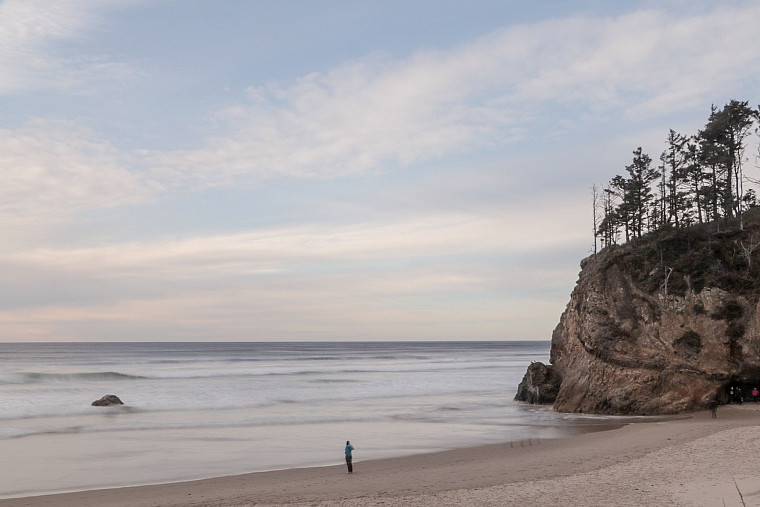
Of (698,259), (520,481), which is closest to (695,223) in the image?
(698,259)

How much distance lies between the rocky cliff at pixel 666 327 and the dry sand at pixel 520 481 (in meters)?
7.36

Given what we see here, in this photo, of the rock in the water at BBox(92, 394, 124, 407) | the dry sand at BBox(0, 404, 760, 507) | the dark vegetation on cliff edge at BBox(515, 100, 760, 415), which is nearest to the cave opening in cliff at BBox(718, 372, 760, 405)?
the dark vegetation on cliff edge at BBox(515, 100, 760, 415)

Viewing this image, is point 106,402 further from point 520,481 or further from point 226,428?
point 520,481

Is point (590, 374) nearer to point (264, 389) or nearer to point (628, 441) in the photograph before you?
point (628, 441)

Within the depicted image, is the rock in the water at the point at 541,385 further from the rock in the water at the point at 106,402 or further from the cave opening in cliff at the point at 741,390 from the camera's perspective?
the rock in the water at the point at 106,402

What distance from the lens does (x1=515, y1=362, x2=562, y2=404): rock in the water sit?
124 feet

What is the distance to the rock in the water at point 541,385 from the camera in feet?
124

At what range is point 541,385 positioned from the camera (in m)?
38.1

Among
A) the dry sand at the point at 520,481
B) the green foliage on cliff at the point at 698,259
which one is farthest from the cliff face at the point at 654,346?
the dry sand at the point at 520,481

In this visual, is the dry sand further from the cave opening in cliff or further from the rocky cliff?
the cave opening in cliff

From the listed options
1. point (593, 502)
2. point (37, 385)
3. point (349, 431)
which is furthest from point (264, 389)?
point (593, 502)

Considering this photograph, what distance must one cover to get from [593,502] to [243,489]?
33.7 feet

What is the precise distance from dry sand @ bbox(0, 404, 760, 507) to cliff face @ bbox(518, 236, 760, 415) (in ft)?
23.9

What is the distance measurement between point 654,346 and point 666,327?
1349 millimetres
